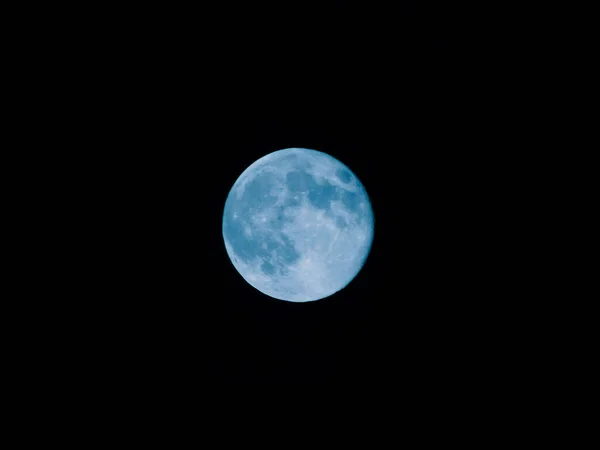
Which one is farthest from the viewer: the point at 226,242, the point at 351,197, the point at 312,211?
the point at 226,242

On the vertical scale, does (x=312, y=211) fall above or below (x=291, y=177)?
below

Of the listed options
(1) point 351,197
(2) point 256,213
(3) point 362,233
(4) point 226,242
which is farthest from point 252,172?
(3) point 362,233

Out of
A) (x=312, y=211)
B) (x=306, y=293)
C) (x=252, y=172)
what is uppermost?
(x=252, y=172)

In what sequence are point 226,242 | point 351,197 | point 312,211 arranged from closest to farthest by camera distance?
point 312,211
point 351,197
point 226,242

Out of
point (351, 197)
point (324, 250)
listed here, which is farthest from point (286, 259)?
point (351, 197)

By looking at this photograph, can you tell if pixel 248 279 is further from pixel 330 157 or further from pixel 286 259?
pixel 330 157

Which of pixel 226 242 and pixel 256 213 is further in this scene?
pixel 226 242
